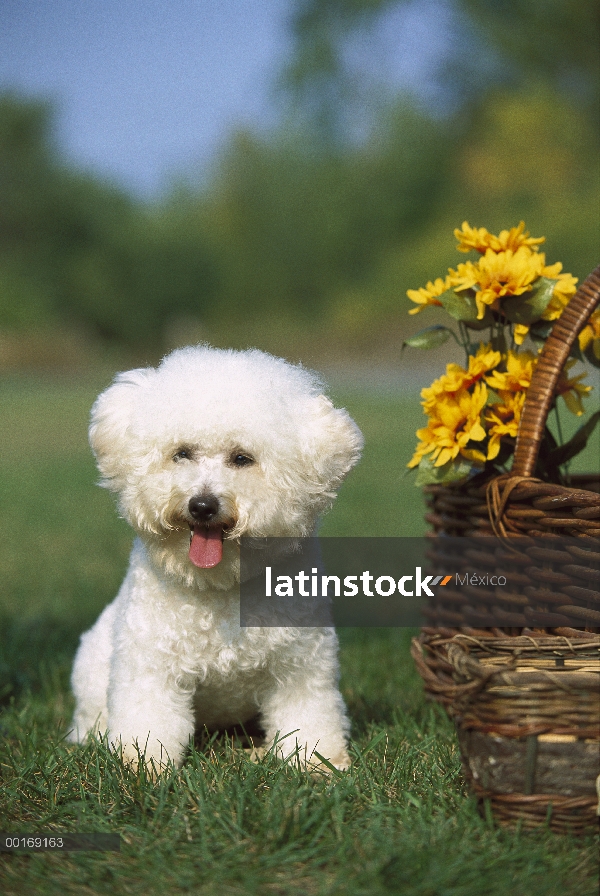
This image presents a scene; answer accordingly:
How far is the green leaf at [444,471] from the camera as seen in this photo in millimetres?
2441

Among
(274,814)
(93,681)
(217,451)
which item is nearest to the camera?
(274,814)

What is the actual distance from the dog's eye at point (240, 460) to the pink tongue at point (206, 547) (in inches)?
5.4

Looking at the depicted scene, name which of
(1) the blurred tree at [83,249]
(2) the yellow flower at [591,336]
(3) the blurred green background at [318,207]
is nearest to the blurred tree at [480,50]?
(3) the blurred green background at [318,207]

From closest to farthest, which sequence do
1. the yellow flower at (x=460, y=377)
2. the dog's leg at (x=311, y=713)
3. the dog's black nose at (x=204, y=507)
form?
the dog's black nose at (x=204, y=507)
the dog's leg at (x=311, y=713)
the yellow flower at (x=460, y=377)

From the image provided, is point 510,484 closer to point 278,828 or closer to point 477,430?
point 477,430

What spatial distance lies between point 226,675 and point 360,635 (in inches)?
53.3

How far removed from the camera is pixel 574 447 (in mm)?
2576

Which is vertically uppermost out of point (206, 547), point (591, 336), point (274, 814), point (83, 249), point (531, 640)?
point (83, 249)

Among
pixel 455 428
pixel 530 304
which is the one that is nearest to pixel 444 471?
pixel 455 428

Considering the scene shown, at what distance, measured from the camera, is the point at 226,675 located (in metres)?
2.09

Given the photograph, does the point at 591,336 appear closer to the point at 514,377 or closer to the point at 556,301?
the point at 556,301

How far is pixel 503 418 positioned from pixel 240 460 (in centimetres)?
81

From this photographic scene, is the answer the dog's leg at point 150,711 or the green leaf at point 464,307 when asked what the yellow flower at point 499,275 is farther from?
the dog's leg at point 150,711

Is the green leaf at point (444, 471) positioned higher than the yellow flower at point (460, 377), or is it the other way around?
the yellow flower at point (460, 377)
